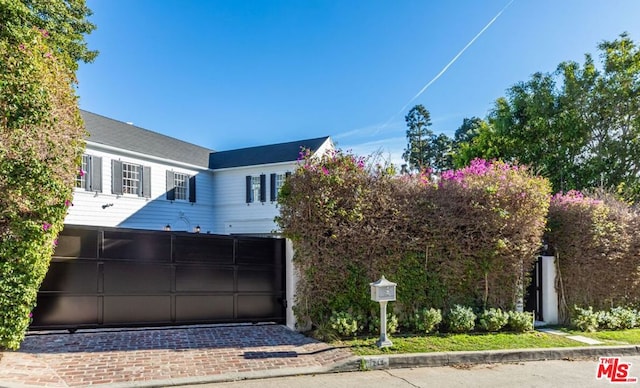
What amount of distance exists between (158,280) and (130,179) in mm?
10301

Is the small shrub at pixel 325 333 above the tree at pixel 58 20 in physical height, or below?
below

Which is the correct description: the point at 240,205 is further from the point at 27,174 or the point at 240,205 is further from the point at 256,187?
the point at 27,174

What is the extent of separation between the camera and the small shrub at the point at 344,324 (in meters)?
6.52

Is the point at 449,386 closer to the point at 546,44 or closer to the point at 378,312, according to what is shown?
the point at 378,312

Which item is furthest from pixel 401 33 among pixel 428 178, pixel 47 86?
pixel 47 86

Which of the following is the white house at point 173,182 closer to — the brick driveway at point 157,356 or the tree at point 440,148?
the brick driveway at point 157,356

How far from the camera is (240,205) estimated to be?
18.8 meters

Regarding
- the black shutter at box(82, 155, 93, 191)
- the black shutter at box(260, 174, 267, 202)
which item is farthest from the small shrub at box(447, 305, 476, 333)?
the black shutter at box(82, 155, 93, 191)

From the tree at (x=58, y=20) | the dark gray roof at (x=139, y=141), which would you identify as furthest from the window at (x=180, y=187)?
the tree at (x=58, y=20)

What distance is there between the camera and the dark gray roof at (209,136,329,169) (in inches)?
726

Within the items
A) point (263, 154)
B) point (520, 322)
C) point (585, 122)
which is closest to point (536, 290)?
point (520, 322)

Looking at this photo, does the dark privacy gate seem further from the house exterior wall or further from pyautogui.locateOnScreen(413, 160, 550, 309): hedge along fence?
the house exterior wall
